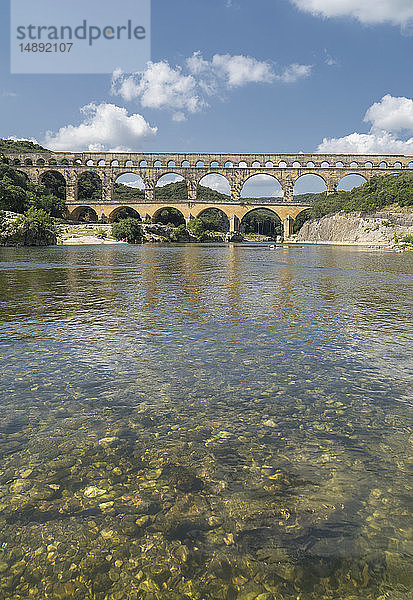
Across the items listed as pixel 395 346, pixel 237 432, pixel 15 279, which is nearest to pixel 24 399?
pixel 237 432

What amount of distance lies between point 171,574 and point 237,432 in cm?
175

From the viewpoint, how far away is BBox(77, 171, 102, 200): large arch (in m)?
118

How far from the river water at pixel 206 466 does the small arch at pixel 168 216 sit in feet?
345

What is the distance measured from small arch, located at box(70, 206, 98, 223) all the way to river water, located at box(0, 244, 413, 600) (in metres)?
106

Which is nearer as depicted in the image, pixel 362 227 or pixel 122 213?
pixel 362 227

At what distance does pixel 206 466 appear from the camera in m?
3.59

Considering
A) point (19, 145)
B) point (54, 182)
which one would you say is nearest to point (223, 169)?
point (54, 182)

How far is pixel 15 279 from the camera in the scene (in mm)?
17406

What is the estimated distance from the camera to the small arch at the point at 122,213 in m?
106

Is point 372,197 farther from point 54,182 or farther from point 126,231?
point 54,182

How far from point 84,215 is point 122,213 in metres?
11.4

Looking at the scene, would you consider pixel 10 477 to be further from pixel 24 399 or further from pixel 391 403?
pixel 391 403

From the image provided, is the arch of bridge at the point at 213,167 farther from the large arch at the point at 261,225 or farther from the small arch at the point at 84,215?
the large arch at the point at 261,225

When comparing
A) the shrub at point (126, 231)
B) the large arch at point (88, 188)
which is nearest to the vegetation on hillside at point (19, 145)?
the large arch at point (88, 188)
